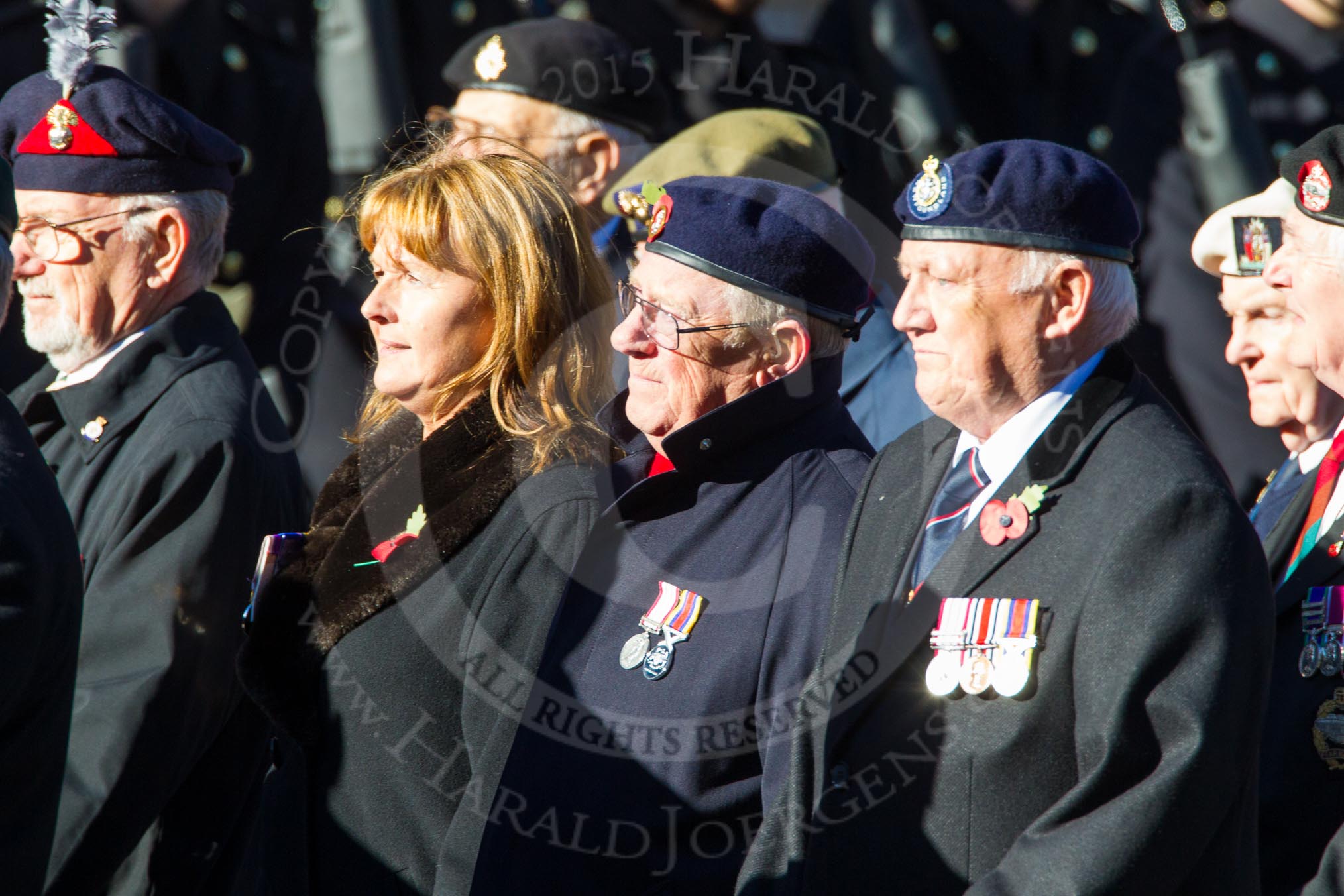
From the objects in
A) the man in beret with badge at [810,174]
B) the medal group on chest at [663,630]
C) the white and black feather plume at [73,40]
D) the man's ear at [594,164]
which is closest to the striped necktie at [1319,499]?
the medal group on chest at [663,630]

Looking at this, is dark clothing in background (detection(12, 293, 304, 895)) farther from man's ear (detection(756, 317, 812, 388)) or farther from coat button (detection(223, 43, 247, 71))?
coat button (detection(223, 43, 247, 71))

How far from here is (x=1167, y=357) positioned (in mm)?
4316

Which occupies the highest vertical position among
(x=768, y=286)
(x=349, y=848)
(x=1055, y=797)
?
(x=768, y=286)

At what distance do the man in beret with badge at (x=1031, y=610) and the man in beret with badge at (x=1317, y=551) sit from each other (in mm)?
371

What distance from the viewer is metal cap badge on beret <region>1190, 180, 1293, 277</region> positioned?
3.13 meters

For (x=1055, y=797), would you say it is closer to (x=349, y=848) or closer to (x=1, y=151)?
(x=349, y=848)

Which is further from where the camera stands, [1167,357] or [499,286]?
[1167,357]

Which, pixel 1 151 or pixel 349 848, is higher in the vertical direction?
pixel 1 151

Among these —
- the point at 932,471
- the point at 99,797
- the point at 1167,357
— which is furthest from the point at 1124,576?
the point at 1167,357

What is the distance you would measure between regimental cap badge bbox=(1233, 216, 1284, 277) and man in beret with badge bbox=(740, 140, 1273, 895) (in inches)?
39.2

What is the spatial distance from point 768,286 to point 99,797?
64.5 inches

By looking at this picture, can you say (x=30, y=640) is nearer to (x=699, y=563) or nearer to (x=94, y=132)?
(x=699, y=563)

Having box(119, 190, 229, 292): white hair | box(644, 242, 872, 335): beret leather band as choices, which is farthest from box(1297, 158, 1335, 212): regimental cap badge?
box(119, 190, 229, 292): white hair

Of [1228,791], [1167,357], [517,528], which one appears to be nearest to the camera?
[1228,791]
